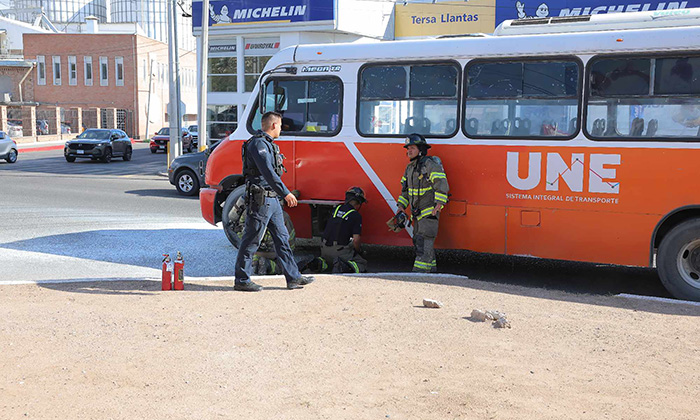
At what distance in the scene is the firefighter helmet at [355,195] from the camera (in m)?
9.10

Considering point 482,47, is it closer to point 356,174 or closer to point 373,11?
point 356,174

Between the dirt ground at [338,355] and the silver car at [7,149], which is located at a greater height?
the silver car at [7,149]

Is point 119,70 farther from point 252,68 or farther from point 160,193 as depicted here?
point 160,193

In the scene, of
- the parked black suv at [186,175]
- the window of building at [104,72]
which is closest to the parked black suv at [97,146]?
the parked black suv at [186,175]

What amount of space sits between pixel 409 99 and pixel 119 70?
62.9m

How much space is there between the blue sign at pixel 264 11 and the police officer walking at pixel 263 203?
742 inches

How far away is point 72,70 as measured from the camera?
67.4 meters

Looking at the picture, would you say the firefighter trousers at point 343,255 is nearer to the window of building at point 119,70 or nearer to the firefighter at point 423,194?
the firefighter at point 423,194

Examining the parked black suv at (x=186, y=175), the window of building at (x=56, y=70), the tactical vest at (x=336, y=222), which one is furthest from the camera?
the window of building at (x=56, y=70)

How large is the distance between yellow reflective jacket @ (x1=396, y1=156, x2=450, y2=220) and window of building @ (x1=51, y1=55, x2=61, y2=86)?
66.2 m

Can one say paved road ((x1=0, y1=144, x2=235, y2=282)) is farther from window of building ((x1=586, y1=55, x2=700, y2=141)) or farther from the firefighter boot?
window of building ((x1=586, y1=55, x2=700, y2=141))

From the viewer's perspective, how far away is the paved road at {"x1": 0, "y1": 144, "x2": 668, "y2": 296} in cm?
909

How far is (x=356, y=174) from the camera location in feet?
31.2

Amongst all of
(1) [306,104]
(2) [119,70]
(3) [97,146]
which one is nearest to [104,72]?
(2) [119,70]
